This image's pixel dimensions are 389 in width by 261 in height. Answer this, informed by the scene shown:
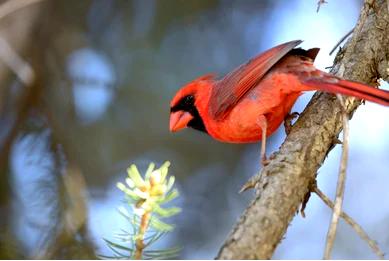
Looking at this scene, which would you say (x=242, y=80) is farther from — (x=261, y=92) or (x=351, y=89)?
(x=351, y=89)

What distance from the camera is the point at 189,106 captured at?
2.42 metres

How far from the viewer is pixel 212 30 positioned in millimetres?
4047

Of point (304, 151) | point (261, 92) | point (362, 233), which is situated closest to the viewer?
point (362, 233)

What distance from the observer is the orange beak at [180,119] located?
95.1 inches

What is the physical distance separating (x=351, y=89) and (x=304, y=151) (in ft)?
0.65

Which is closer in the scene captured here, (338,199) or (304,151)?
(338,199)

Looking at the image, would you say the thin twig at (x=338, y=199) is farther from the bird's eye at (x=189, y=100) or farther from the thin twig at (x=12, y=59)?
the thin twig at (x=12, y=59)

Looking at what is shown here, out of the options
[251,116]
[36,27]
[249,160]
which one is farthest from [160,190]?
[249,160]

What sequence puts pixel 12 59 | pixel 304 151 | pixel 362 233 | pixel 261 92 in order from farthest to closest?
pixel 12 59, pixel 261 92, pixel 304 151, pixel 362 233

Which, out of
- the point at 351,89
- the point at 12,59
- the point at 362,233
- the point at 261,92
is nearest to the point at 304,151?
the point at 351,89

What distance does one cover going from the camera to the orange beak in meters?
2.42

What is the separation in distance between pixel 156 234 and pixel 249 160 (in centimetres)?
230

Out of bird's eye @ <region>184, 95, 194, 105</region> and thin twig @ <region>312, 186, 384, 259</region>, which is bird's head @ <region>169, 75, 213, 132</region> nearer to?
bird's eye @ <region>184, 95, 194, 105</region>

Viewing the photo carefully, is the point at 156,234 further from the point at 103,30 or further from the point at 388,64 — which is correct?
the point at 103,30
